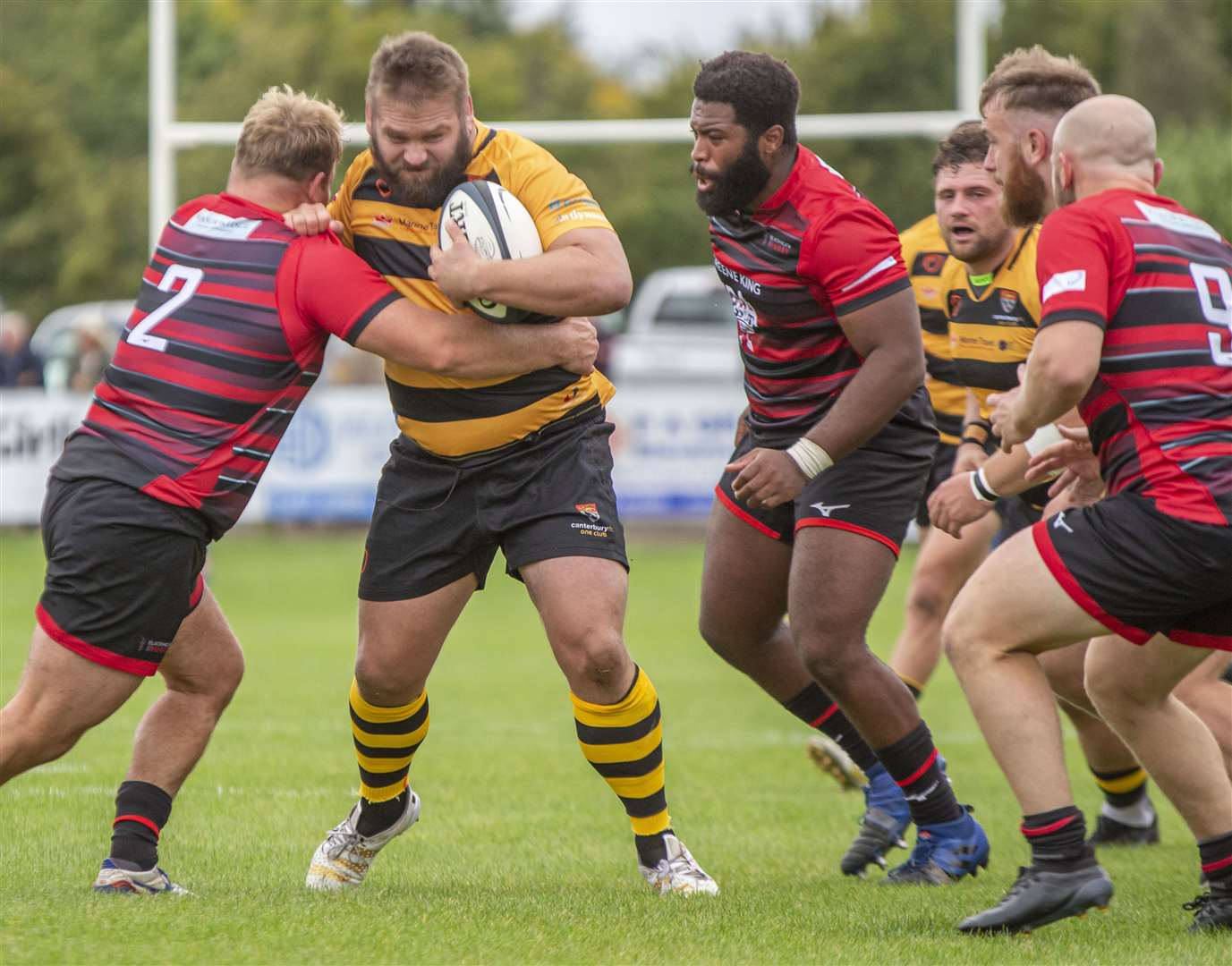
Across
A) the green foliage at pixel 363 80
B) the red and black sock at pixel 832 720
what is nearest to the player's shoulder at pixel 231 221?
the red and black sock at pixel 832 720

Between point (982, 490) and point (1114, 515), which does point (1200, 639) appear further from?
point (982, 490)

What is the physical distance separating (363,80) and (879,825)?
3425cm

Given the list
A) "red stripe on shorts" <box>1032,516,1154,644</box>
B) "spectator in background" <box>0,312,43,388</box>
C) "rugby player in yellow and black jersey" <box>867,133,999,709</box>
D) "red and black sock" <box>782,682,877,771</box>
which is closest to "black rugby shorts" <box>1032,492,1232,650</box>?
"red stripe on shorts" <box>1032,516,1154,644</box>

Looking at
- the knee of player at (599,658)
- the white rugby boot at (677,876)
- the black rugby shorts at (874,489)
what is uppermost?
the black rugby shorts at (874,489)

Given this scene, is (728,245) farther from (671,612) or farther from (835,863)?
(671,612)

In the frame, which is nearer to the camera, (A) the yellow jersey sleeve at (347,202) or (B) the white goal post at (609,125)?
(A) the yellow jersey sleeve at (347,202)

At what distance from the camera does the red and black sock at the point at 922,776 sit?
5840 mm

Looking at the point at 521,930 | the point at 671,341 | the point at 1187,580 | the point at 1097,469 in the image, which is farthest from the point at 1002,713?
the point at 671,341

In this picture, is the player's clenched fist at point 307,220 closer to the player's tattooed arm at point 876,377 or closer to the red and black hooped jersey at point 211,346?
the red and black hooped jersey at point 211,346

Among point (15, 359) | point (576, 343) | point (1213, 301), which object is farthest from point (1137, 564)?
point (15, 359)

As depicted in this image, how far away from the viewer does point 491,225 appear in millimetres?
5145

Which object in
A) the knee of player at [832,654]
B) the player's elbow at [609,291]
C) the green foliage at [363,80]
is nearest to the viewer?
the player's elbow at [609,291]

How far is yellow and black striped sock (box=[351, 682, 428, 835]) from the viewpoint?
5.62 m

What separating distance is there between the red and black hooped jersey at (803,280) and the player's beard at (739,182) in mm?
62
